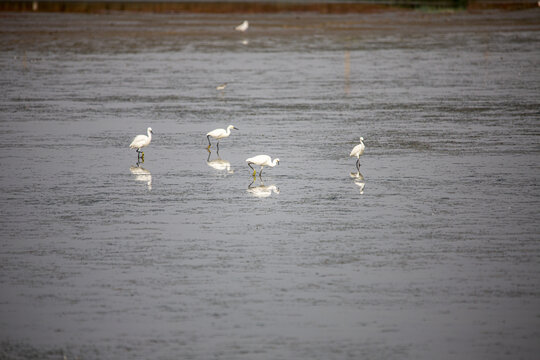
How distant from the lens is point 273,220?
12.1 meters

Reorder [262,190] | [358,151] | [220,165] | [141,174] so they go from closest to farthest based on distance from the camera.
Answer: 1. [262,190]
2. [141,174]
3. [358,151]
4. [220,165]

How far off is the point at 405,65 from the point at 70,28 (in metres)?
21.2

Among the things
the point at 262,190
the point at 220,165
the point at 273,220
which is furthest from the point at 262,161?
the point at 273,220

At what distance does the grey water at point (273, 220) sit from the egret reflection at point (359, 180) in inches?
1.8

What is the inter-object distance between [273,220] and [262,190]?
1.79 m

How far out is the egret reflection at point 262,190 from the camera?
13617mm

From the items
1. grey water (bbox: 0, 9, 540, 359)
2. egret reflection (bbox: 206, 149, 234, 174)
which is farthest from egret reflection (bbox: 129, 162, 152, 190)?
egret reflection (bbox: 206, 149, 234, 174)

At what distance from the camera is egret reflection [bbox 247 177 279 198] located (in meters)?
13.6

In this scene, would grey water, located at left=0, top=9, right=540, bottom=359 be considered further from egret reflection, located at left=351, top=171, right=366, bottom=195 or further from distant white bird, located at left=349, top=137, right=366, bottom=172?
distant white bird, located at left=349, top=137, right=366, bottom=172

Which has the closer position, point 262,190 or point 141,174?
point 262,190

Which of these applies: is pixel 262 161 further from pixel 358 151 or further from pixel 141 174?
pixel 141 174

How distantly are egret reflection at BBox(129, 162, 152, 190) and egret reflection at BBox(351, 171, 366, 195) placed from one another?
9.67ft

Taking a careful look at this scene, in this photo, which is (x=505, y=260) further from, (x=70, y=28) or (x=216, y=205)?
(x=70, y=28)

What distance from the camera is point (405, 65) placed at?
1233 inches
